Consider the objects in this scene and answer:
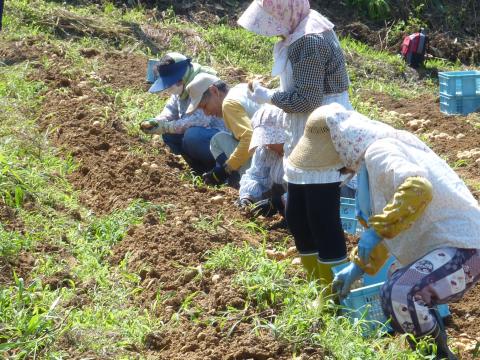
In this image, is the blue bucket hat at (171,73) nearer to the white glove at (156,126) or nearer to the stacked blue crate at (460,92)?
the white glove at (156,126)

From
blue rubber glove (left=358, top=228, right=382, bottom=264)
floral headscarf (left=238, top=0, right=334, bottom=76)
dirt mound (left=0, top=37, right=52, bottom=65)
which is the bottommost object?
dirt mound (left=0, top=37, right=52, bottom=65)

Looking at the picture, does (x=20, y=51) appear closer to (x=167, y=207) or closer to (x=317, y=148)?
(x=167, y=207)

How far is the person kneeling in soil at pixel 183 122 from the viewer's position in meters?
6.85

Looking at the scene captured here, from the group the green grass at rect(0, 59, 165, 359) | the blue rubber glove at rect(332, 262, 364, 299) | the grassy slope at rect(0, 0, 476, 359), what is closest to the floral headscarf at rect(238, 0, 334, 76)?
the grassy slope at rect(0, 0, 476, 359)

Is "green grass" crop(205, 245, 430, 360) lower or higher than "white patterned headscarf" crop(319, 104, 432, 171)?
lower

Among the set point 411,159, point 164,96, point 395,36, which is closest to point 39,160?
point 164,96

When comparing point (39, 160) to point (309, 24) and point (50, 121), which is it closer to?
point (50, 121)

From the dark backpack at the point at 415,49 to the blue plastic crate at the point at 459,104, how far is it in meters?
2.26

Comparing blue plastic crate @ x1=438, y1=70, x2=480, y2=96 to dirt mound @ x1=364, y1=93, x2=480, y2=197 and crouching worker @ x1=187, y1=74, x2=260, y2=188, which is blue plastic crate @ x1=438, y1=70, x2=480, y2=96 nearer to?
dirt mound @ x1=364, y1=93, x2=480, y2=197

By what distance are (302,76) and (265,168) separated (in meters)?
1.34

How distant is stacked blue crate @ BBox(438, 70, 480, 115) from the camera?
8.93m

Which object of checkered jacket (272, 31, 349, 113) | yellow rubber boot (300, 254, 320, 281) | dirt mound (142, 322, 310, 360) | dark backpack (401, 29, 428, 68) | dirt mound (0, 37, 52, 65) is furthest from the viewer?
dark backpack (401, 29, 428, 68)

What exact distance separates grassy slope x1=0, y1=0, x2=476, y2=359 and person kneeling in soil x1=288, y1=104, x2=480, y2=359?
206mm

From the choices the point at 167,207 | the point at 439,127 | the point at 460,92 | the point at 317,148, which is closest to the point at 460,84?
the point at 460,92
